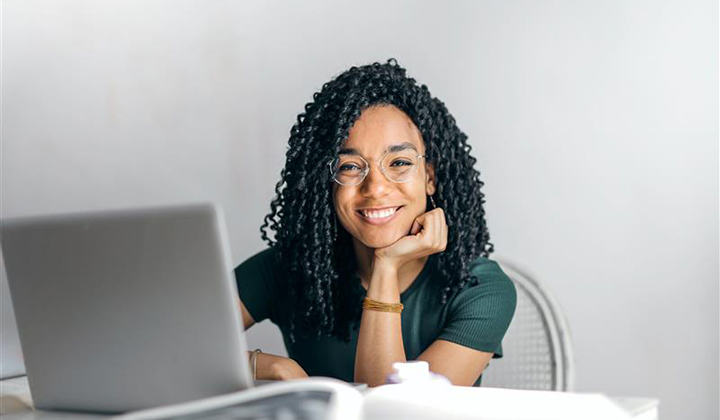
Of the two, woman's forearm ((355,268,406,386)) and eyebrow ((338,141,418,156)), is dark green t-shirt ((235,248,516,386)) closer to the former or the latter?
woman's forearm ((355,268,406,386))

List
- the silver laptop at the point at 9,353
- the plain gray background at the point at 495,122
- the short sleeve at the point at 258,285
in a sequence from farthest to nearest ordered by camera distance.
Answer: the plain gray background at the point at 495,122
the short sleeve at the point at 258,285
the silver laptop at the point at 9,353

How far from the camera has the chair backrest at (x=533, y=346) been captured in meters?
2.00

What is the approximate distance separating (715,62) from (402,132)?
2.89ft

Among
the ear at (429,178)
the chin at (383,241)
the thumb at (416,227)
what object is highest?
the ear at (429,178)

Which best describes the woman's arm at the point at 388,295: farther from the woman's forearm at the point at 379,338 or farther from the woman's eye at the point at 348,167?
the woman's eye at the point at 348,167

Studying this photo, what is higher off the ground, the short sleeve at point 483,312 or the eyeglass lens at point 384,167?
the eyeglass lens at point 384,167

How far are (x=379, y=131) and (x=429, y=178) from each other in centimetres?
18

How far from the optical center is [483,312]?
72.4 inches

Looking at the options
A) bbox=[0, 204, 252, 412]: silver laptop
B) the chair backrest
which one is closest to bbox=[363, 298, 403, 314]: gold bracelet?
the chair backrest

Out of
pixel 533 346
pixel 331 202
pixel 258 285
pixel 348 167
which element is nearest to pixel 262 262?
pixel 258 285

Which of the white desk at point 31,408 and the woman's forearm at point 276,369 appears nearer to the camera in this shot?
the white desk at point 31,408

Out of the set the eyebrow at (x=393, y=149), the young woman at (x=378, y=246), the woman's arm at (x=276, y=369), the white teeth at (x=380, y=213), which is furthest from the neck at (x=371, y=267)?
the woman's arm at (x=276, y=369)

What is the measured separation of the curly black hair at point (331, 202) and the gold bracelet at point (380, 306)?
0.11m

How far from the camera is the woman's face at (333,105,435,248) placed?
6.18 feet
